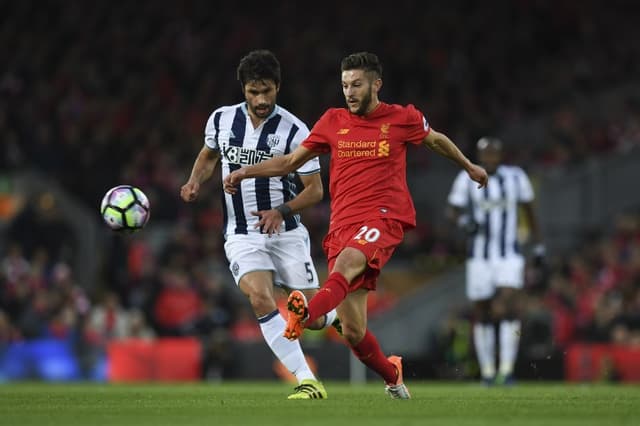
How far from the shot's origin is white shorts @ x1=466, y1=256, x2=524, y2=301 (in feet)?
44.2

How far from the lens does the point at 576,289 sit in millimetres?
19125

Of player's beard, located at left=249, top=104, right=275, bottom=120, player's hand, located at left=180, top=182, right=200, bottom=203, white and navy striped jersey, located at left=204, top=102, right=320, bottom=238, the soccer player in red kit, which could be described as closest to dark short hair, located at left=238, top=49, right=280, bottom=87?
player's beard, located at left=249, top=104, right=275, bottom=120

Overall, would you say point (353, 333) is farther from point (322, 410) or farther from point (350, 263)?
point (322, 410)

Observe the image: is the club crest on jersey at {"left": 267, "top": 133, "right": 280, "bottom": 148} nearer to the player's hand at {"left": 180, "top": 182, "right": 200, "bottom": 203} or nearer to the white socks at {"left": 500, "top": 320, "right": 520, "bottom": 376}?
the player's hand at {"left": 180, "top": 182, "right": 200, "bottom": 203}

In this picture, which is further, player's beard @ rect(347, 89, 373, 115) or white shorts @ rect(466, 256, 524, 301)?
white shorts @ rect(466, 256, 524, 301)

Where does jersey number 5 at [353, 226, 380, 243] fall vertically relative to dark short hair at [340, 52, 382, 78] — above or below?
below

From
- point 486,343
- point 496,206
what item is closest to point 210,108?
point 496,206

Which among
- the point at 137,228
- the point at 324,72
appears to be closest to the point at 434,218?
the point at 324,72

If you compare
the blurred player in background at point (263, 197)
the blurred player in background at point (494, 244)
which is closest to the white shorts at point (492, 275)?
the blurred player in background at point (494, 244)

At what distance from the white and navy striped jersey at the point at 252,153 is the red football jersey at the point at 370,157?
62cm

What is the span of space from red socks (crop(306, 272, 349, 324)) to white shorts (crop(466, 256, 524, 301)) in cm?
537

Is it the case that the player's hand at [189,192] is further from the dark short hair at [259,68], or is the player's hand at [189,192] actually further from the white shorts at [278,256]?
the dark short hair at [259,68]

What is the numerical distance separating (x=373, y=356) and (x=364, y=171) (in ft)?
4.03

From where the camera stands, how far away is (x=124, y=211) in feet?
30.7
